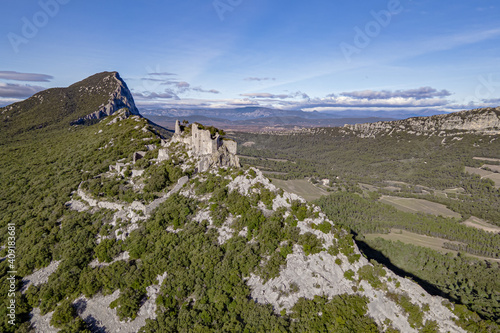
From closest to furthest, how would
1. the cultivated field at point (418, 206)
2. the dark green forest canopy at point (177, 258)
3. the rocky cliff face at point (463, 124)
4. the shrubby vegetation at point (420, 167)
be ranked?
1. the dark green forest canopy at point (177, 258)
2. the cultivated field at point (418, 206)
3. the shrubby vegetation at point (420, 167)
4. the rocky cliff face at point (463, 124)

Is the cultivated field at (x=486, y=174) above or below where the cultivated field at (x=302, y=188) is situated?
above

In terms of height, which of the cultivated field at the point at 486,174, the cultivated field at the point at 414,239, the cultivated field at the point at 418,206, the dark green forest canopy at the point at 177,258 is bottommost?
the cultivated field at the point at 418,206

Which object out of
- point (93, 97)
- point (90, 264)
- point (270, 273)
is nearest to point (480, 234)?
point (270, 273)

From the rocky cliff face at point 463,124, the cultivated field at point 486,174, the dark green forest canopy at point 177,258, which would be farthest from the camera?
the rocky cliff face at point 463,124

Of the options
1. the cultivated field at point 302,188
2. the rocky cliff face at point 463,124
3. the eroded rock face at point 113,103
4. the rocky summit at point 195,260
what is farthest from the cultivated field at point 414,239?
the rocky cliff face at point 463,124

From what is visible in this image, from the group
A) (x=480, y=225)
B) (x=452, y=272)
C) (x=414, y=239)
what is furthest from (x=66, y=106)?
(x=480, y=225)

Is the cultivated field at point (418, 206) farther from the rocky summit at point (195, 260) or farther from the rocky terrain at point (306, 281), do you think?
the rocky summit at point (195, 260)

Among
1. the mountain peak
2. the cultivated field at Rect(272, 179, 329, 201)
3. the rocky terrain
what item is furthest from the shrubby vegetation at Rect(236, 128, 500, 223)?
the rocky terrain

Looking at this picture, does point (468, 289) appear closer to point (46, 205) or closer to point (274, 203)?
point (274, 203)
